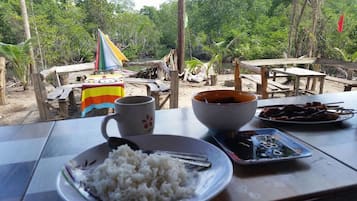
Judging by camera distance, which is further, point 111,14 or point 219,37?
point 219,37

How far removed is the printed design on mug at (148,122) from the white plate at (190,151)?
0.20 ft

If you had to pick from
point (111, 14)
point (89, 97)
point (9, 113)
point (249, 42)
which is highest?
point (111, 14)

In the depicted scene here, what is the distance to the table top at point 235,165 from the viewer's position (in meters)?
0.47

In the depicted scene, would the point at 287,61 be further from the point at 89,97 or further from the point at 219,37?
the point at 219,37

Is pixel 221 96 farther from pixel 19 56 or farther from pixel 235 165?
pixel 19 56

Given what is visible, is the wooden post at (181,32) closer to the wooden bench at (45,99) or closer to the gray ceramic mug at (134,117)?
the wooden bench at (45,99)

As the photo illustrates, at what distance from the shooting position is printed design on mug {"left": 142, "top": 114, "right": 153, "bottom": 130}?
2.16ft

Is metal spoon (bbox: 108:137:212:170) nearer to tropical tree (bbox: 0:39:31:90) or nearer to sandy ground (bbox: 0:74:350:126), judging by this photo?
→ sandy ground (bbox: 0:74:350:126)

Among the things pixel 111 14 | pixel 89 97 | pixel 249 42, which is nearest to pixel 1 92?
pixel 89 97

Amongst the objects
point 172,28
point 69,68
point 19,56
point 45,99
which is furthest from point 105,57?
point 172,28

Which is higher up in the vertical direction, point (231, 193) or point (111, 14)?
point (111, 14)

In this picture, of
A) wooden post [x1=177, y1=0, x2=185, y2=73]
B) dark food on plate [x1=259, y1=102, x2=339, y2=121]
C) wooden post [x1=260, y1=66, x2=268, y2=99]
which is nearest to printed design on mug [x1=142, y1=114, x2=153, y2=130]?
dark food on plate [x1=259, y1=102, x2=339, y2=121]

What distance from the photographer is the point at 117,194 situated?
39 cm

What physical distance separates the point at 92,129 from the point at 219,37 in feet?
29.3
